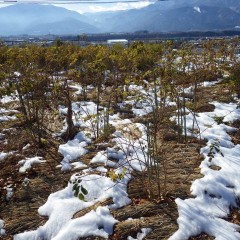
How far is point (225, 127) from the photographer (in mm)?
6117

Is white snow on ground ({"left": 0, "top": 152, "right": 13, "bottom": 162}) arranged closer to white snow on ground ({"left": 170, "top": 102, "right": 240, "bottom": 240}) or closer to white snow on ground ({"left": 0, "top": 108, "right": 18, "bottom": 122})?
white snow on ground ({"left": 0, "top": 108, "right": 18, "bottom": 122})

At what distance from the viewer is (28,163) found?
15.4 ft

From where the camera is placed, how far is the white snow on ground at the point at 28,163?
178 inches

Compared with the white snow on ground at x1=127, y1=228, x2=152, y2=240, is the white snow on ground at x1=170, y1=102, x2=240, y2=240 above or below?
above

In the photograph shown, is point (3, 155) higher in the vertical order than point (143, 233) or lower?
higher

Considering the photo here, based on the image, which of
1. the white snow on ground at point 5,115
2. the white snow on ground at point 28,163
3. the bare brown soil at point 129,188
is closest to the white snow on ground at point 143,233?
the bare brown soil at point 129,188

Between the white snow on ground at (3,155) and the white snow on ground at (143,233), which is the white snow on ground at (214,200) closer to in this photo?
the white snow on ground at (143,233)

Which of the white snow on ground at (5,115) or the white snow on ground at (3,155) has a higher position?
the white snow on ground at (5,115)

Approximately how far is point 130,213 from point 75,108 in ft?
15.3

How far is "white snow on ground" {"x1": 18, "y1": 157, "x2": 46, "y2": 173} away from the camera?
178 inches

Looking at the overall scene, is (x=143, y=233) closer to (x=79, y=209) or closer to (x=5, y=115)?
(x=79, y=209)

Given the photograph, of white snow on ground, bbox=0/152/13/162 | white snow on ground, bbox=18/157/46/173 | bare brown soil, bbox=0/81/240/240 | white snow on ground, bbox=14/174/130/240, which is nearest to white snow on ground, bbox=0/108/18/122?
bare brown soil, bbox=0/81/240/240

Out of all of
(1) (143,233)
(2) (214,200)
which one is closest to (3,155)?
(1) (143,233)

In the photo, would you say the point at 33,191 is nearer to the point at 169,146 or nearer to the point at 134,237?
the point at 134,237
